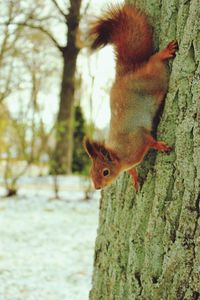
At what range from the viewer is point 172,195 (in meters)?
1.53

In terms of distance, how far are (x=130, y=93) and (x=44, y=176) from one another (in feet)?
31.8

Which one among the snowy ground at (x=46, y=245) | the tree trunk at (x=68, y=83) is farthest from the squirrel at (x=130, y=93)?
the tree trunk at (x=68, y=83)

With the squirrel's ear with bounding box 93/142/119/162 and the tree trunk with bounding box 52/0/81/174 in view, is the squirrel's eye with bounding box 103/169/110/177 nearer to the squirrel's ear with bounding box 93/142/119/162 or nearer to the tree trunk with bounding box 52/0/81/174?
the squirrel's ear with bounding box 93/142/119/162

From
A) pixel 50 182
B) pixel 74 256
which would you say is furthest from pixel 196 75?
pixel 50 182

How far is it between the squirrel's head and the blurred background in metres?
0.34

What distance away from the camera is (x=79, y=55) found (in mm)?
12375

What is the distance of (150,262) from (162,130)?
0.43 metres

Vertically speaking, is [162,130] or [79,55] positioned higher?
[79,55]

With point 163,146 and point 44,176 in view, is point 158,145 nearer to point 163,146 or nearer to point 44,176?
point 163,146

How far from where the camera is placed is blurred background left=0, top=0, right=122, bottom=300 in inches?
165

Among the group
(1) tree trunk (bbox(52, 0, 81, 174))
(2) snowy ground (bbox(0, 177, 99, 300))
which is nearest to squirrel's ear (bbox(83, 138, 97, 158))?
(2) snowy ground (bbox(0, 177, 99, 300))

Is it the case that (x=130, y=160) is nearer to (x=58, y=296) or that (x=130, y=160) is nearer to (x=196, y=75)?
(x=196, y=75)

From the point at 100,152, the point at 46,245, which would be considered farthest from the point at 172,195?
the point at 46,245

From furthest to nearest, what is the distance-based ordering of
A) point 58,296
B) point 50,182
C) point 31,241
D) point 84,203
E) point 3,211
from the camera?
1. point 50,182
2. point 84,203
3. point 3,211
4. point 31,241
5. point 58,296
